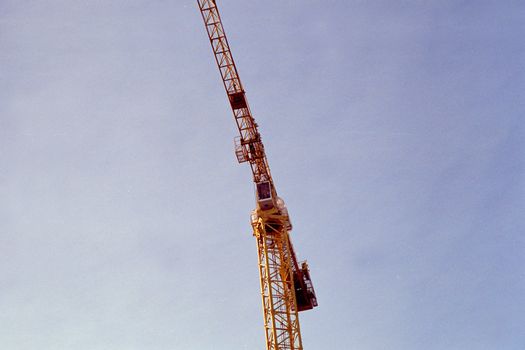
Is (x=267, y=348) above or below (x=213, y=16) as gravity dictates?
below

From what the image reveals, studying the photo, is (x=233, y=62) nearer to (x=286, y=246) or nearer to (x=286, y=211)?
(x=286, y=211)

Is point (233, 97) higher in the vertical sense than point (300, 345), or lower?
higher

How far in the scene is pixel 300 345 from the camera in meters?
28.5

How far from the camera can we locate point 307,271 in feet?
110

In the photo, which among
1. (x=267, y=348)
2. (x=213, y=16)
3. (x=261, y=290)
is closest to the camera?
(x=267, y=348)

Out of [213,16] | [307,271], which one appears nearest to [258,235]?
[307,271]

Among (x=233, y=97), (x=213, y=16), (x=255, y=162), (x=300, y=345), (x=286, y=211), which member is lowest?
(x=300, y=345)

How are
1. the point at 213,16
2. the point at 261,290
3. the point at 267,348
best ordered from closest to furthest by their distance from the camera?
the point at 267,348 → the point at 261,290 → the point at 213,16

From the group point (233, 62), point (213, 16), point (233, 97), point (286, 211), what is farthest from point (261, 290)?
point (213, 16)

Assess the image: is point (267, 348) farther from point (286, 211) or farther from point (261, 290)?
point (286, 211)

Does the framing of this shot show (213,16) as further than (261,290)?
Yes

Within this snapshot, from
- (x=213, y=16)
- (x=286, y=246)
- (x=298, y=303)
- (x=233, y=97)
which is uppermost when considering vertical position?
(x=213, y=16)

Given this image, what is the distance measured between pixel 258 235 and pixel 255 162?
4908 millimetres

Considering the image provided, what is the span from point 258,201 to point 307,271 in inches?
238
